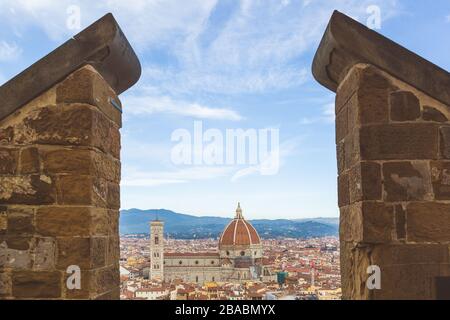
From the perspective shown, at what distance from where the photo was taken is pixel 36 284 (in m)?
2.84

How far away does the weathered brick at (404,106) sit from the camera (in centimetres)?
279

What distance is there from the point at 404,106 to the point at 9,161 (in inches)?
90.7

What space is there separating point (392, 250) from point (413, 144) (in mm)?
601

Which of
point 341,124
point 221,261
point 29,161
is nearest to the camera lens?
point 29,161

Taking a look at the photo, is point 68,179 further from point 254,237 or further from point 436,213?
point 254,237

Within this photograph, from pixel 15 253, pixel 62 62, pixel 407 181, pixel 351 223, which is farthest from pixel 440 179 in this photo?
pixel 15 253

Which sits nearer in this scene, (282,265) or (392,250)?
(392,250)

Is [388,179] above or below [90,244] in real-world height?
above

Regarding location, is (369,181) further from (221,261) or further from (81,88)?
(221,261)

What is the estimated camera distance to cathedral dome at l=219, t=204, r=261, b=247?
3016 inches
